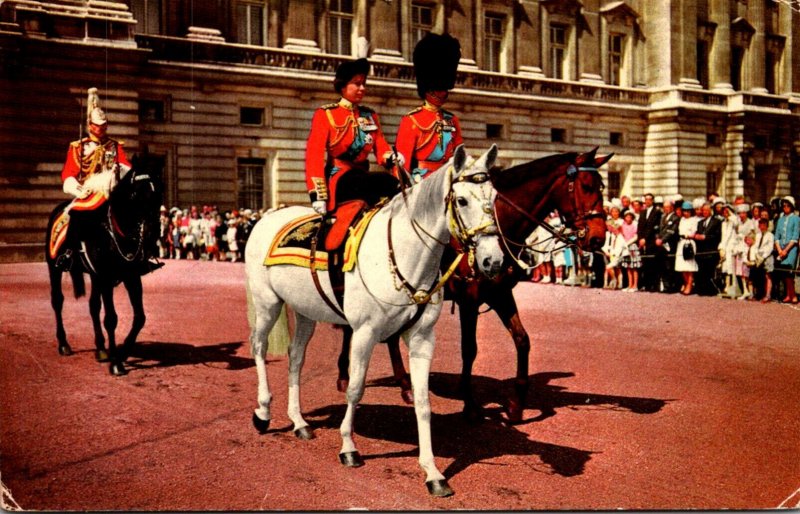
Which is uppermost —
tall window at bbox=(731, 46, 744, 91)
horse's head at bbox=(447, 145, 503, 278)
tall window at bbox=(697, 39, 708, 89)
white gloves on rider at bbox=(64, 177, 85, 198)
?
tall window at bbox=(697, 39, 708, 89)

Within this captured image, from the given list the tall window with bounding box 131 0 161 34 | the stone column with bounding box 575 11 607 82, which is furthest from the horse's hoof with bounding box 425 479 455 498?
the tall window with bounding box 131 0 161 34

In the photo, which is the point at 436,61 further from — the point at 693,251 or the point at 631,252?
the point at 631,252

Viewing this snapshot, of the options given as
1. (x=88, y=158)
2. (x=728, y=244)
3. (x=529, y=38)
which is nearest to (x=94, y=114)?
(x=88, y=158)

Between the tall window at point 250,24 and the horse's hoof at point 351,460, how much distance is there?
56.9 ft

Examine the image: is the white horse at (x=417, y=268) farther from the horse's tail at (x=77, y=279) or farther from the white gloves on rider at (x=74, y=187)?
the horse's tail at (x=77, y=279)

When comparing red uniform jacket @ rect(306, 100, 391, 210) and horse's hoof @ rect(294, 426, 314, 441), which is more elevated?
red uniform jacket @ rect(306, 100, 391, 210)

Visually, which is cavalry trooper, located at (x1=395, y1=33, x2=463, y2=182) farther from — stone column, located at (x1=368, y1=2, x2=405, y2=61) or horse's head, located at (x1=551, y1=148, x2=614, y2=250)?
stone column, located at (x1=368, y1=2, x2=405, y2=61)

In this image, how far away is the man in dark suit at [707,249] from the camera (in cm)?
1745

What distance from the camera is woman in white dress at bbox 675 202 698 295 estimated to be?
1834 cm

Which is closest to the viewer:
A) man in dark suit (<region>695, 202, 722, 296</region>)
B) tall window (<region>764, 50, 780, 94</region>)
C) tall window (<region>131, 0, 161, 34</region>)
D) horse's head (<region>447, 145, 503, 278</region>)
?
horse's head (<region>447, 145, 503, 278</region>)

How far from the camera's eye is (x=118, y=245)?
33.0 ft

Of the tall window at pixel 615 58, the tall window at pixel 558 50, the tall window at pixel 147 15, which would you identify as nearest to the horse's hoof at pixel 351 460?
the tall window at pixel 615 58

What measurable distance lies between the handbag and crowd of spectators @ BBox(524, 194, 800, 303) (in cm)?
2

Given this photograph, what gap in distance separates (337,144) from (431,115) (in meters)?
1.24
